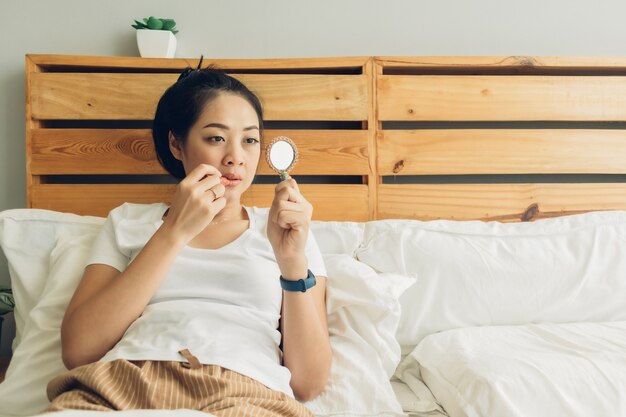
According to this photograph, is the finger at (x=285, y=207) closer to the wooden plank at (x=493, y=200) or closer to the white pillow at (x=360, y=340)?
the white pillow at (x=360, y=340)

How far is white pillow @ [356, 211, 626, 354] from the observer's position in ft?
4.60

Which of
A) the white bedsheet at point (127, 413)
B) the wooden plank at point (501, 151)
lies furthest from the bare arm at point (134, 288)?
the wooden plank at point (501, 151)

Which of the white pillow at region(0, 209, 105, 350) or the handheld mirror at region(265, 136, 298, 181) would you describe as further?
the white pillow at region(0, 209, 105, 350)

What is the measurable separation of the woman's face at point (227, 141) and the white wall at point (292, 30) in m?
0.67

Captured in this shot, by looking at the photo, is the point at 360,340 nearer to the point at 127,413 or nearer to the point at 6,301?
the point at 127,413

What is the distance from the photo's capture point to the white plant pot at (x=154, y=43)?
1.65m

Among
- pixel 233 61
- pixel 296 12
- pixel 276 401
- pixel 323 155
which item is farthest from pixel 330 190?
pixel 276 401

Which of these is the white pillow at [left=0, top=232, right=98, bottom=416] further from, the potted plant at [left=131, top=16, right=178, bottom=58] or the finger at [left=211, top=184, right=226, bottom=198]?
the potted plant at [left=131, top=16, right=178, bottom=58]

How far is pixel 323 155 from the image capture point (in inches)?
65.4

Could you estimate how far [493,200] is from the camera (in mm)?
1691

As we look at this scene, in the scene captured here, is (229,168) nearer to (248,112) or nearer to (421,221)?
(248,112)

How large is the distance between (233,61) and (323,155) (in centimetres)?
42

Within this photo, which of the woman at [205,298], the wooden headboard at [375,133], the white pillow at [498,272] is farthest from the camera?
the wooden headboard at [375,133]

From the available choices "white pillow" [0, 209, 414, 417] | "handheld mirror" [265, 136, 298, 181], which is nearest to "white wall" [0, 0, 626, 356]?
"white pillow" [0, 209, 414, 417]
